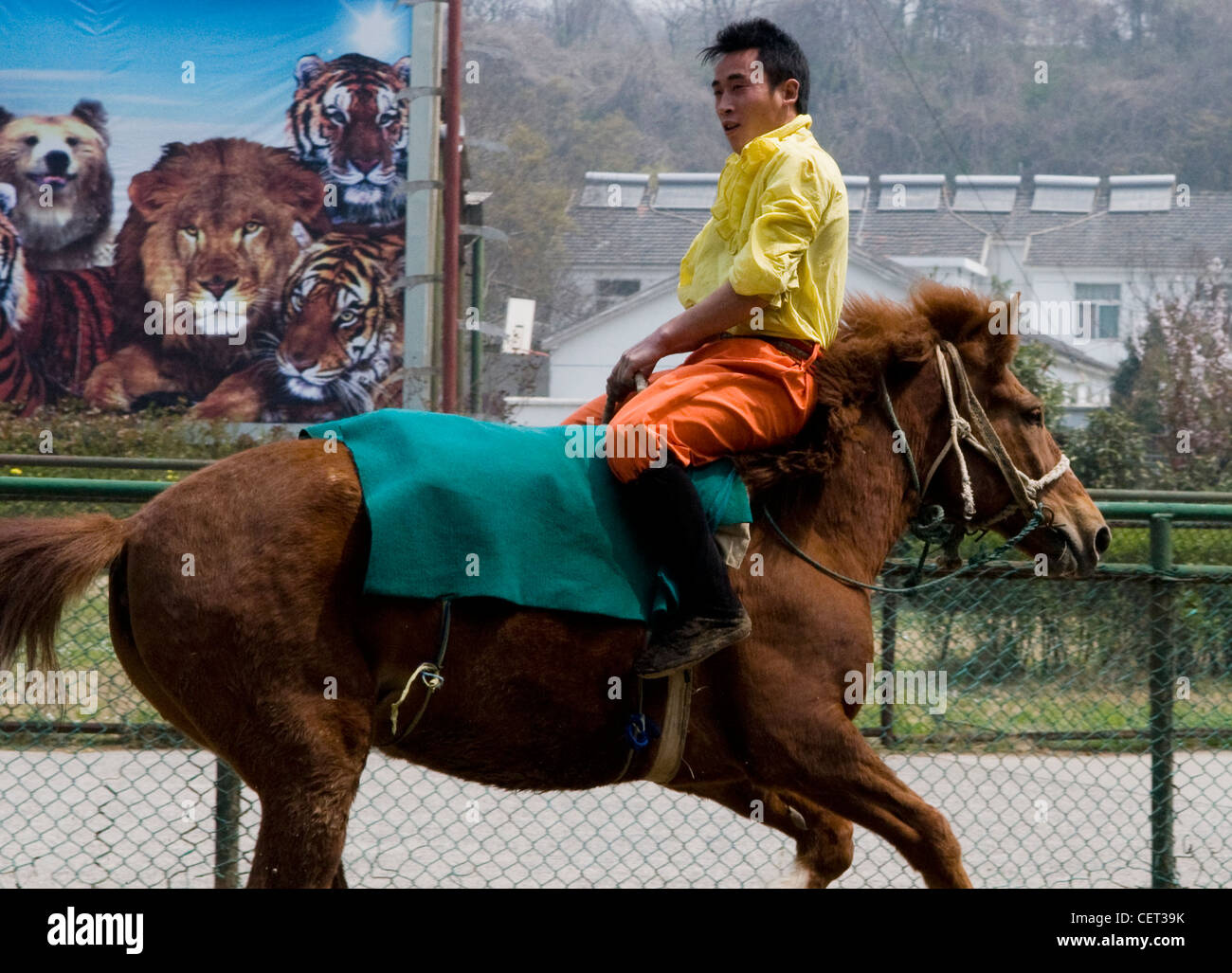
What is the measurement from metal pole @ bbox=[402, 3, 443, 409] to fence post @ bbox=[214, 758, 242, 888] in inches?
321

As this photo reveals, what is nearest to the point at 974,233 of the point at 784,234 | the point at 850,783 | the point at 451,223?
the point at 451,223

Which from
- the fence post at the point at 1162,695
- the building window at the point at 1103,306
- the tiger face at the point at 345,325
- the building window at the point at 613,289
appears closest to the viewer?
the fence post at the point at 1162,695

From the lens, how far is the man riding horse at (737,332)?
141 inches

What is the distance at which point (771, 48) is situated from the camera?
158 inches

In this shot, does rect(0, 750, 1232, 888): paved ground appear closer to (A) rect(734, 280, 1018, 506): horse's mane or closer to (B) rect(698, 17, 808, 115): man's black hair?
(A) rect(734, 280, 1018, 506): horse's mane

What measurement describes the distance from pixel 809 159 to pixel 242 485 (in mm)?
1752

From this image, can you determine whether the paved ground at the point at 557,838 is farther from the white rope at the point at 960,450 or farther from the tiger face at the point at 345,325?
the tiger face at the point at 345,325

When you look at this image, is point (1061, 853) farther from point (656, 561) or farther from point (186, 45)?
point (186, 45)

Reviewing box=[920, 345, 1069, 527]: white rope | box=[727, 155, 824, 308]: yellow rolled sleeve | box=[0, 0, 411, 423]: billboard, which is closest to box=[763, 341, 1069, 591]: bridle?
box=[920, 345, 1069, 527]: white rope

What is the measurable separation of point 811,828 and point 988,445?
1.27 meters

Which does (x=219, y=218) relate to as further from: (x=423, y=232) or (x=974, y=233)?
(x=974, y=233)

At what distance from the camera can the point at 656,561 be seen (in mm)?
3686

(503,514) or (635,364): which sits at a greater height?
(635,364)

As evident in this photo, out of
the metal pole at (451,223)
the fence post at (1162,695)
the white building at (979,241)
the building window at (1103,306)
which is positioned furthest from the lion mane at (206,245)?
the building window at (1103,306)
